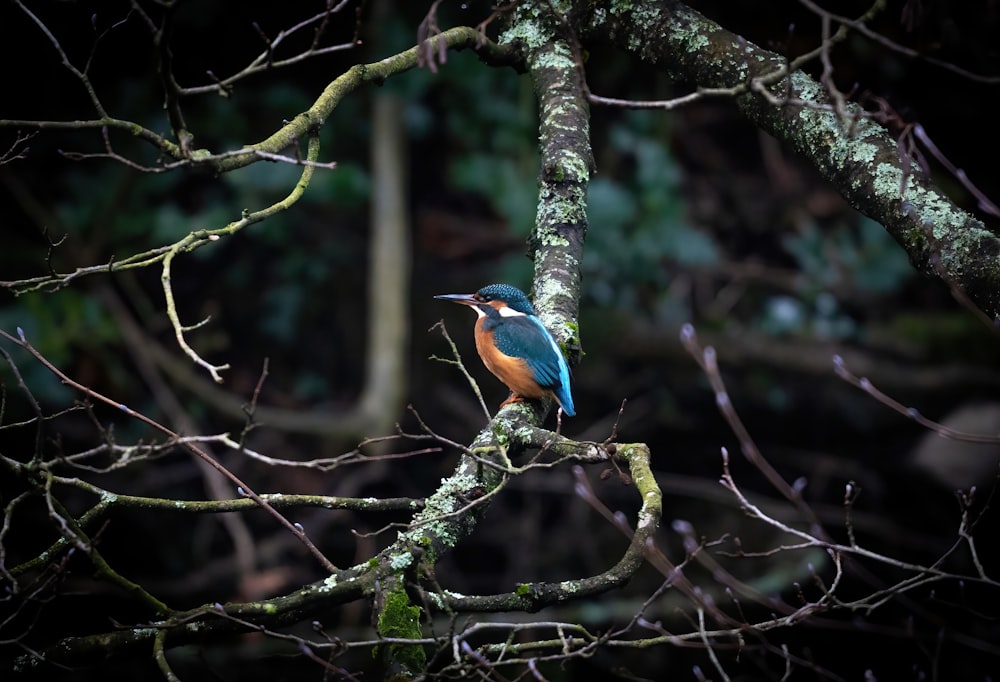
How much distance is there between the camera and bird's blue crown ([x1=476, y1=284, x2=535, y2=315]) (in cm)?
309

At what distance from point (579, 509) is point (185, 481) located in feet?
8.06

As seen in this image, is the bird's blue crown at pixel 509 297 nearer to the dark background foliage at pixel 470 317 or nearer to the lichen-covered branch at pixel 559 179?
the lichen-covered branch at pixel 559 179

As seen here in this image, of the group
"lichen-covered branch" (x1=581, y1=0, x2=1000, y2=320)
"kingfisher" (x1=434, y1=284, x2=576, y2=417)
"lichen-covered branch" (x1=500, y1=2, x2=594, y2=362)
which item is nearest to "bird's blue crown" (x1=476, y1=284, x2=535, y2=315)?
"kingfisher" (x1=434, y1=284, x2=576, y2=417)

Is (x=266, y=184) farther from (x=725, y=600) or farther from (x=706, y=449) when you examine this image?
(x=725, y=600)

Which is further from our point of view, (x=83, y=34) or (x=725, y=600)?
(x=725, y=600)

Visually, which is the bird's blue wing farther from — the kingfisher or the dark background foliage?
the dark background foliage

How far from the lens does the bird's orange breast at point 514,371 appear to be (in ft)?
9.29

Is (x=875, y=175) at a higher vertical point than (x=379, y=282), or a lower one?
higher

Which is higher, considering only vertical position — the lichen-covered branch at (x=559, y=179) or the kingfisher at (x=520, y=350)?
the lichen-covered branch at (x=559, y=179)

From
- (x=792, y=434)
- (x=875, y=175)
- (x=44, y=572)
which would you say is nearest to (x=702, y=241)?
(x=792, y=434)

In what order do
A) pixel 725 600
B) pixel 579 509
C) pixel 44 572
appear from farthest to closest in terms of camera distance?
pixel 579 509 → pixel 725 600 → pixel 44 572

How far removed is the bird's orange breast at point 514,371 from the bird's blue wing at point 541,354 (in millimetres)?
21

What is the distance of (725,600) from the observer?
17.1 ft

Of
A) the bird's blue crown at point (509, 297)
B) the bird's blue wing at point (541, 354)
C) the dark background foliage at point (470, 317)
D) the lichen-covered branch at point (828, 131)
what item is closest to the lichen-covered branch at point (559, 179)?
the bird's blue wing at point (541, 354)
